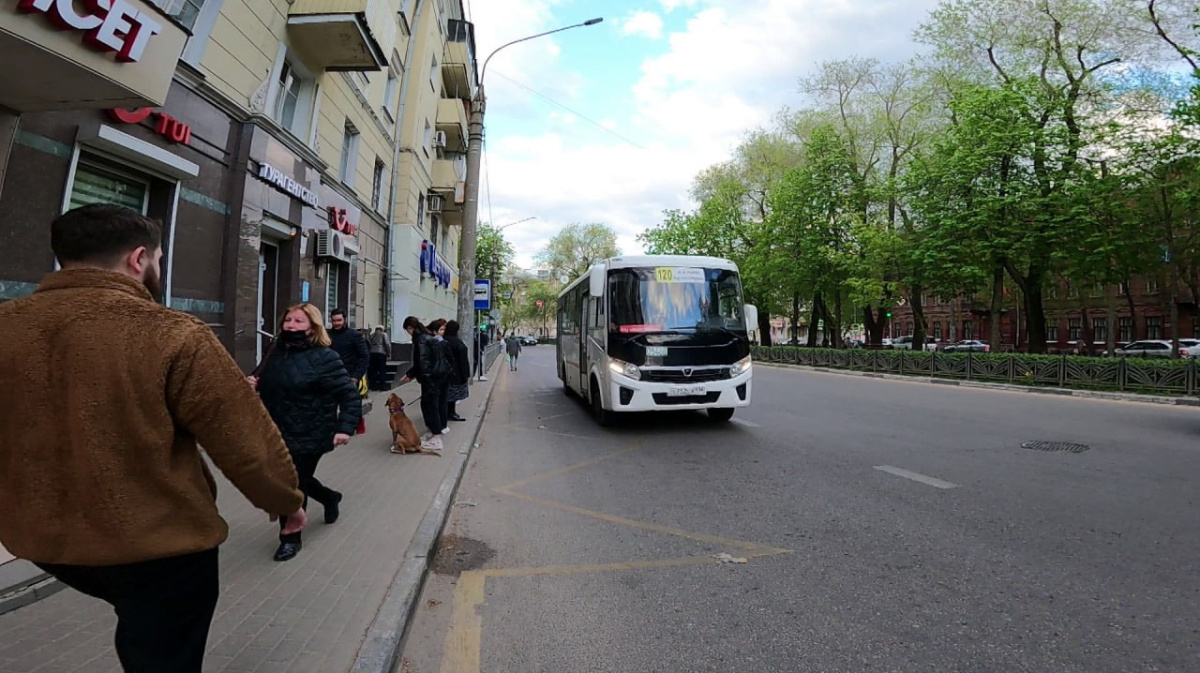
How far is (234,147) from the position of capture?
9.49 meters

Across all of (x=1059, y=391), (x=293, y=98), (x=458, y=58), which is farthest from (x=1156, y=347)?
(x=293, y=98)

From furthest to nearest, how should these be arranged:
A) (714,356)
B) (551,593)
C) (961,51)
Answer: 1. (961,51)
2. (714,356)
3. (551,593)

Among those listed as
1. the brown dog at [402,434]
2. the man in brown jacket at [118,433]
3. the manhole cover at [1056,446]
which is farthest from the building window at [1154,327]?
the man in brown jacket at [118,433]

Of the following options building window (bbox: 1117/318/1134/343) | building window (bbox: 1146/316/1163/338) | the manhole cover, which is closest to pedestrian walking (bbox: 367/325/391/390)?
the manhole cover

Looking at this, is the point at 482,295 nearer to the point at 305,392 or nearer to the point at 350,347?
the point at 350,347

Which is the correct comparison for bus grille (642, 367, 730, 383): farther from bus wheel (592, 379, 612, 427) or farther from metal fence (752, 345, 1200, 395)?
metal fence (752, 345, 1200, 395)

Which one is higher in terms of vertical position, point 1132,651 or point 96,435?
point 96,435

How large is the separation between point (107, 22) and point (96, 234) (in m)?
4.71

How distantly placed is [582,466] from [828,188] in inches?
1230

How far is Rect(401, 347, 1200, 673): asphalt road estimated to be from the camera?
131 inches

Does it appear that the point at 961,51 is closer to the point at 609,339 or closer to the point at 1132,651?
the point at 609,339

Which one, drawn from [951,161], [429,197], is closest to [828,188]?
[951,161]

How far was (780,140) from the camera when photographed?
42.0 m

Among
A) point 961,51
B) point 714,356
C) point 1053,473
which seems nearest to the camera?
point 1053,473
